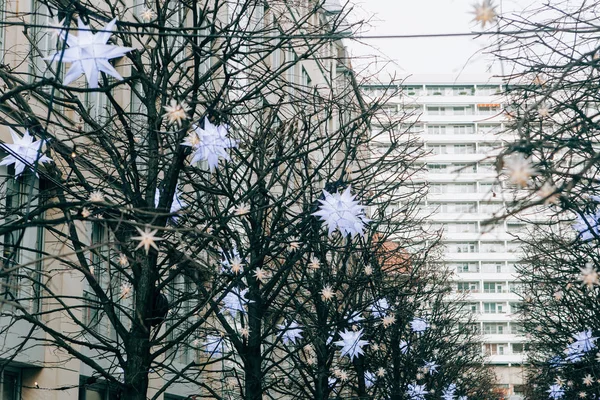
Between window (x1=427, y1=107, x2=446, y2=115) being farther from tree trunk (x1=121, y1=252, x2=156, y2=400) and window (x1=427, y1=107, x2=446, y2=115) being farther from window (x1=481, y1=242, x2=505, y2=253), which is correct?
tree trunk (x1=121, y1=252, x2=156, y2=400)

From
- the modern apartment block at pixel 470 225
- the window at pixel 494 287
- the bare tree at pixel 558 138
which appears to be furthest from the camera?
the window at pixel 494 287

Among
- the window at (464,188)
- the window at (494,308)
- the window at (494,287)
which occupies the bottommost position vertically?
the window at (494,308)

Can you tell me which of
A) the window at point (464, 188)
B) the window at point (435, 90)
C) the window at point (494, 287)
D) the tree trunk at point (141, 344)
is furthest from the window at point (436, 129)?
the tree trunk at point (141, 344)

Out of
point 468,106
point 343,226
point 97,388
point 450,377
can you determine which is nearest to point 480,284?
point 468,106

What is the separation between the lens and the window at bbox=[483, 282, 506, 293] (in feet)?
402

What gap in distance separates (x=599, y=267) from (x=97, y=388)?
1000 centimetres

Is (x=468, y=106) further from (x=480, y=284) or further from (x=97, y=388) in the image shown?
(x=97, y=388)

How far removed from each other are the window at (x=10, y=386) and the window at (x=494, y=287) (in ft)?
362

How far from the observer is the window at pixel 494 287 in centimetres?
12264

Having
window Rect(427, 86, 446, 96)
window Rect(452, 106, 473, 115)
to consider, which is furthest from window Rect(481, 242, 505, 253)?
window Rect(427, 86, 446, 96)

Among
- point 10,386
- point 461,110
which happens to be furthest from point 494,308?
point 10,386

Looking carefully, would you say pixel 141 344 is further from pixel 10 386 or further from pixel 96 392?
pixel 96 392

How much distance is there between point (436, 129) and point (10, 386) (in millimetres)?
117855

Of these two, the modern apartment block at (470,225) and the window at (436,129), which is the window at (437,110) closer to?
the modern apartment block at (470,225)
